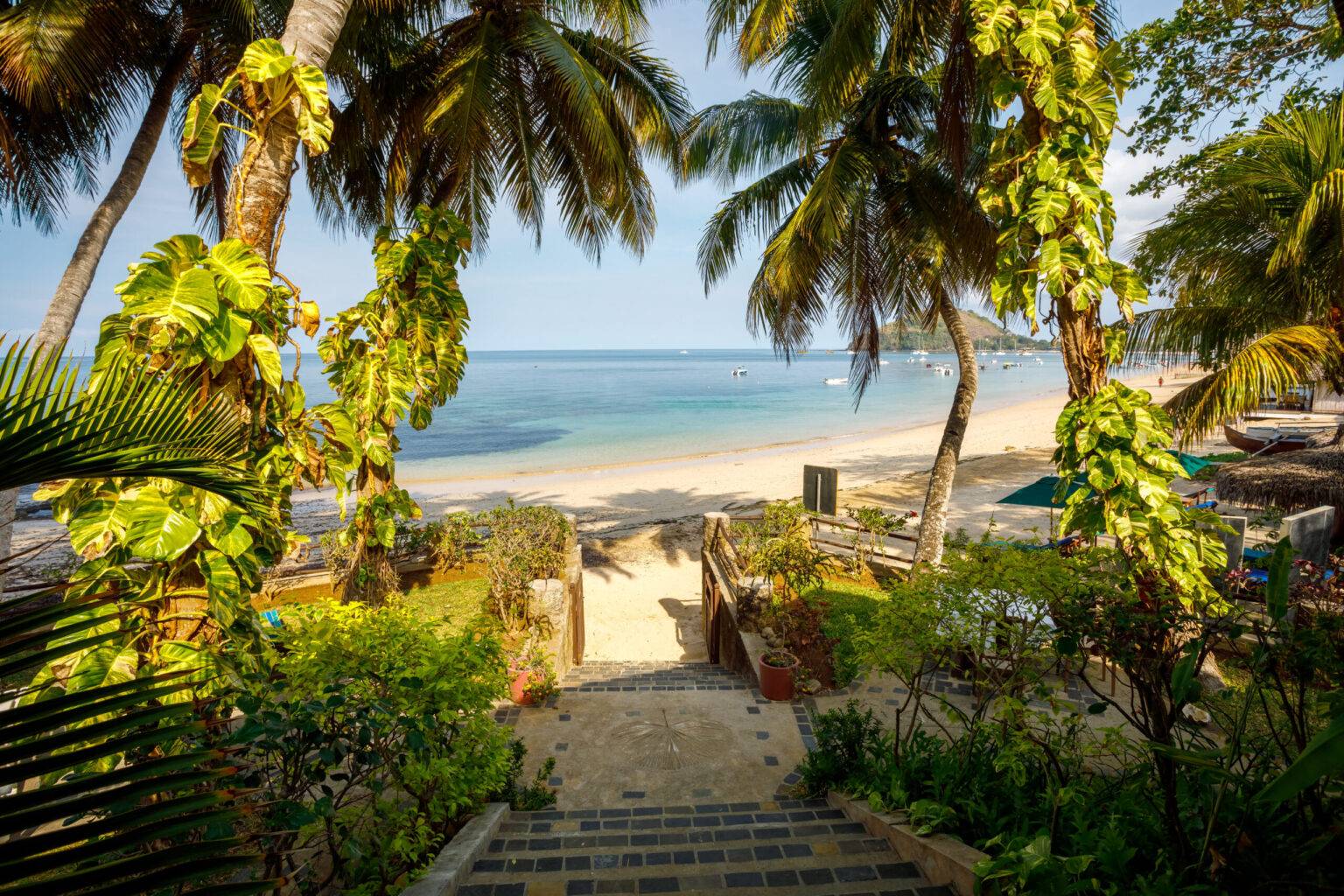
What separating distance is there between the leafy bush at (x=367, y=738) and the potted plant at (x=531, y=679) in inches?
94.2

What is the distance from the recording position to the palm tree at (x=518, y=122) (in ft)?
23.5

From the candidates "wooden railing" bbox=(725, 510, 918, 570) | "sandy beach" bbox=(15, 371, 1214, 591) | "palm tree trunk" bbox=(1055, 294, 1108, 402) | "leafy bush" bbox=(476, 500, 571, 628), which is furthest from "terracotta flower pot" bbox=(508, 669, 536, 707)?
"sandy beach" bbox=(15, 371, 1214, 591)

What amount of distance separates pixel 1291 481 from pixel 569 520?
10.1m

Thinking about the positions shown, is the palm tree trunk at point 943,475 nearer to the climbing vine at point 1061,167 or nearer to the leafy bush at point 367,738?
the climbing vine at point 1061,167

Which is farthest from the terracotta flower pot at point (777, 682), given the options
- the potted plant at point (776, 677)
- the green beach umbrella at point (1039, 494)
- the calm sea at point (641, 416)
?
the calm sea at point (641, 416)

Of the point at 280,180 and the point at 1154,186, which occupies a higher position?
the point at 1154,186

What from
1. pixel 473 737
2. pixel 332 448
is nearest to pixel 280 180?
pixel 332 448

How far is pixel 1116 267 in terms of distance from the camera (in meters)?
5.18

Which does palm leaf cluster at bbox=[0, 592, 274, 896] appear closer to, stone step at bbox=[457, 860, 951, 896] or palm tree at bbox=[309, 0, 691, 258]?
stone step at bbox=[457, 860, 951, 896]

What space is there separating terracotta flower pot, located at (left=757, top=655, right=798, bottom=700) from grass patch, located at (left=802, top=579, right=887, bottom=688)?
53cm

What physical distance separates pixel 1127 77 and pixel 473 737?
7.24 metres

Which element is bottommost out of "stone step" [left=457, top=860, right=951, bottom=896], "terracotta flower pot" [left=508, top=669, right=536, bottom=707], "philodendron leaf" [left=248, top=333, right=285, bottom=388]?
"terracotta flower pot" [left=508, top=669, right=536, bottom=707]

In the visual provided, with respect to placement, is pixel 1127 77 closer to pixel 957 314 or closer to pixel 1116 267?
pixel 1116 267

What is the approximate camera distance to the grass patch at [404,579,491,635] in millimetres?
9156
